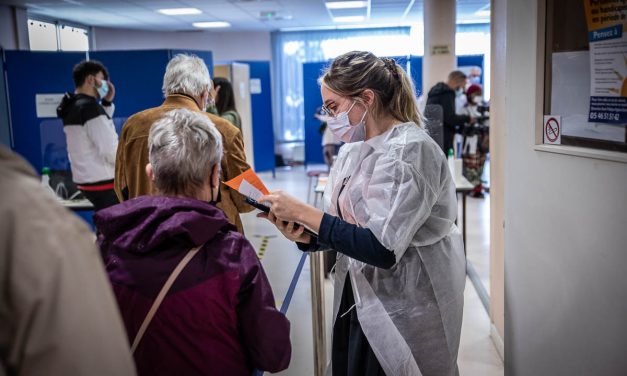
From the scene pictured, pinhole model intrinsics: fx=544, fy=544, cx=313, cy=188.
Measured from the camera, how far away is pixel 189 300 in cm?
109

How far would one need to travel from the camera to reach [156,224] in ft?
3.58

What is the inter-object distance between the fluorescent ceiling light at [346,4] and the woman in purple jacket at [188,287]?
26.3 feet

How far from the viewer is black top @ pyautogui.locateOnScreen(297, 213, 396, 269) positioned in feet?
4.49

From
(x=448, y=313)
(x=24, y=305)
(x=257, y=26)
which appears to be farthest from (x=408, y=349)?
(x=257, y=26)

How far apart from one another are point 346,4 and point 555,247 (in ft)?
26.3

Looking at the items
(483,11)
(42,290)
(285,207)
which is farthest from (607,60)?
(483,11)

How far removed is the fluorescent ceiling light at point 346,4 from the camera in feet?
28.4

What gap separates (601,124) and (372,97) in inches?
22.9

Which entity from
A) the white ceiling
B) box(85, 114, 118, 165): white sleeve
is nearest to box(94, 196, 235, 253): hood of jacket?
box(85, 114, 118, 165): white sleeve

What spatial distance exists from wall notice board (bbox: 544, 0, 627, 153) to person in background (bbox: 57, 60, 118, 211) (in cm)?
283

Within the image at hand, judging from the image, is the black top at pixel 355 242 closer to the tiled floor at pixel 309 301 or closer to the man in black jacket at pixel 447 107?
the tiled floor at pixel 309 301

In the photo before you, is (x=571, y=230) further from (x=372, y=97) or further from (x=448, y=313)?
(x=372, y=97)

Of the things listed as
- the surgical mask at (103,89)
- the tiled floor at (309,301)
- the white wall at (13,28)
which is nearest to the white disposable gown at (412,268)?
the tiled floor at (309,301)

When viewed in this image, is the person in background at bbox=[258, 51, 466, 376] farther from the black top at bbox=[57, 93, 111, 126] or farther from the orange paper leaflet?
the black top at bbox=[57, 93, 111, 126]
